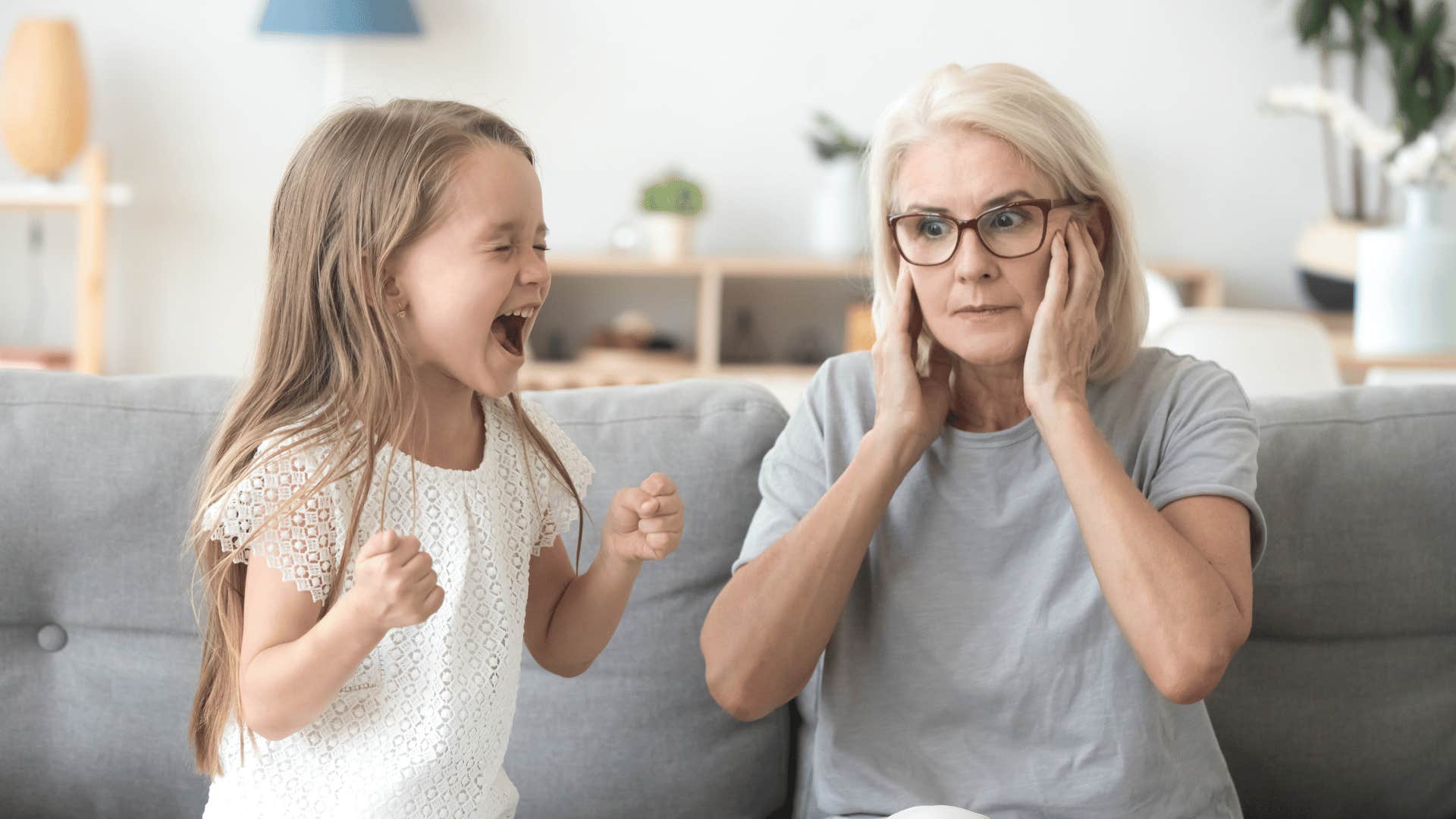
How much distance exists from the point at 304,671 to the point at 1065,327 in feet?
2.44

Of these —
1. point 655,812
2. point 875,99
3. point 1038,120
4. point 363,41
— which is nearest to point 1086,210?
point 1038,120

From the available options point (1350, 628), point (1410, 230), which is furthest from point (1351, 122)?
point (1350, 628)

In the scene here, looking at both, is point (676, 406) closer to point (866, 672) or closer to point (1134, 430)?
point (866, 672)

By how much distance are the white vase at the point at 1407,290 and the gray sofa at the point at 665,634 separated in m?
1.03

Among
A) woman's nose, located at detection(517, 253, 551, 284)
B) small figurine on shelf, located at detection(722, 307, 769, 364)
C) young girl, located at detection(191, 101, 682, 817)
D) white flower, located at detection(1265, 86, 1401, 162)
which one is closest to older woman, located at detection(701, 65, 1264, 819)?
young girl, located at detection(191, 101, 682, 817)

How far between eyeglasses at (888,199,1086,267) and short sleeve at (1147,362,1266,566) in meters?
0.20

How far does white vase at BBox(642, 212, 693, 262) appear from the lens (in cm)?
475

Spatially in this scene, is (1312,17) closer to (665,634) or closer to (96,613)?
(665,634)

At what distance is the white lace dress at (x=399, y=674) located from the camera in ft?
3.58

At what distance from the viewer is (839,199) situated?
481cm

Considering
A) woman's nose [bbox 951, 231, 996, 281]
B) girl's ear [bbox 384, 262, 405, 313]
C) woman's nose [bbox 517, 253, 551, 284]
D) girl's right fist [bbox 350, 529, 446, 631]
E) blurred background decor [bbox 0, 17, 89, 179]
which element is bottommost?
girl's right fist [bbox 350, 529, 446, 631]

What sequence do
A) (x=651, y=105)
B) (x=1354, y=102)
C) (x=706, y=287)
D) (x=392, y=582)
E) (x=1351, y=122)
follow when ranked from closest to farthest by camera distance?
(x=392, y=582)
(x=1351, y=122)
(x=706, y=287)
(x=1354, y=102)
(x=651, y=105)

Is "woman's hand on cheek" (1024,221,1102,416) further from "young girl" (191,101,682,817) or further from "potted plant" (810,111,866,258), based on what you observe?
"potted plant" (810,111,866,258)

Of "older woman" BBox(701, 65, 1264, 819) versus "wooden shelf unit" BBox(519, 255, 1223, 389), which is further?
"wooden shelf unit" BBox(519, 255, 1223, 389)
